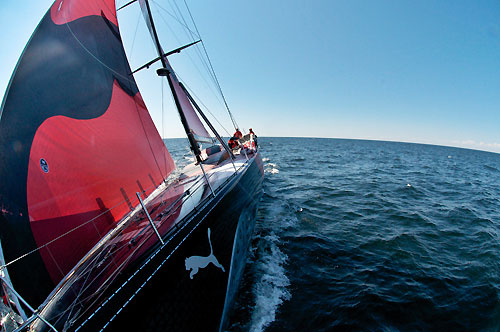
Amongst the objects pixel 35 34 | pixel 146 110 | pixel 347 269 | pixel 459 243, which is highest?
pixel 35 34

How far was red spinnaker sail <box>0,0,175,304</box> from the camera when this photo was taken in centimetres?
245

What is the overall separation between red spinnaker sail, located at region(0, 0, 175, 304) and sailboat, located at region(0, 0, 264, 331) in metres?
0.02

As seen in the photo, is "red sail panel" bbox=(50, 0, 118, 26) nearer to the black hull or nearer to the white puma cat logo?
the black hull

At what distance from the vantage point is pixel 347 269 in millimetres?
4664

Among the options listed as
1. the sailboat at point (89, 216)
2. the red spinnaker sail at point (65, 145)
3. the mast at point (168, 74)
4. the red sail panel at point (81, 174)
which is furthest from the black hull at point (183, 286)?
the mast at point (168, 74)

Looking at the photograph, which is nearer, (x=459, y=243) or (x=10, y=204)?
(x=10, y=204)

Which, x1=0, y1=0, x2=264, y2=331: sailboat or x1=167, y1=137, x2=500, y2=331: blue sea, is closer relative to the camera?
x1=0, y1=0, x2=264, y2=331: sailboat

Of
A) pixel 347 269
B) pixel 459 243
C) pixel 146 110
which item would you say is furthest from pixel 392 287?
pixel 146 110

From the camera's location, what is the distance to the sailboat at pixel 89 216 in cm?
199

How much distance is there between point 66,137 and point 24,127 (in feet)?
1.95

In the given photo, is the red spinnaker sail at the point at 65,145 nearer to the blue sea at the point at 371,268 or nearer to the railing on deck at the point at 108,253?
the railing on deck at the point at 108,253

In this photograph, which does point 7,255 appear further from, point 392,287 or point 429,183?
point 429,183

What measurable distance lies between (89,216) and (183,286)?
100 inches

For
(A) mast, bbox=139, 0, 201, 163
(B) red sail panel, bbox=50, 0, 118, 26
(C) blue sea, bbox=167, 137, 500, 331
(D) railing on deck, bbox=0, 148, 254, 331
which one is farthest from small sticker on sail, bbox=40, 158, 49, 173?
(C) blue sea, bbox=167, 137, 500, 331
